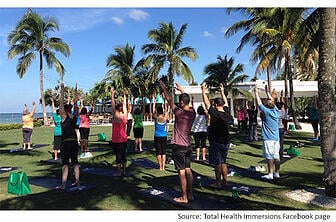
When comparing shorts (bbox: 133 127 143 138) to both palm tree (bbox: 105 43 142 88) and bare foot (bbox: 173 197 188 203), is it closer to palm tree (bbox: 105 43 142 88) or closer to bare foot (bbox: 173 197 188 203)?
bare foot (bbox: 173 197 188 203)

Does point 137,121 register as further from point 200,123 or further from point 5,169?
point 5,169

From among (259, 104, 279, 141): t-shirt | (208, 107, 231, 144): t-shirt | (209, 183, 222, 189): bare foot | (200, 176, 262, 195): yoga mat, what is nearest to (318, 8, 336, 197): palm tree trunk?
(259, 104, 279, 141): t-shirt

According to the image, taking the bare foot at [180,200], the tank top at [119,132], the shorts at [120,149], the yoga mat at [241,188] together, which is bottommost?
the yoga mat at [241,188]

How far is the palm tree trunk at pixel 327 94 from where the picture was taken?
4.67m

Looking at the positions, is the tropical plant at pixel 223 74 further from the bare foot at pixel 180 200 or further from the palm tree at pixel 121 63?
the bare foot at pixel 180 200

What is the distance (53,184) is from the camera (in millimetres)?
5570

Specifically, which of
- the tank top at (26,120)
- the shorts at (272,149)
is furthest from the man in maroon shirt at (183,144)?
the tank top at (26,120)

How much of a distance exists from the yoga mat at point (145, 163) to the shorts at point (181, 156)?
9.31 feet

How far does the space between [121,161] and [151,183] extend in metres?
1.02

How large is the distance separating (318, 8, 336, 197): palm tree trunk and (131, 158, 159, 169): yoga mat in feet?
13.1

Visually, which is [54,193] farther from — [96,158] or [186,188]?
[96,158]

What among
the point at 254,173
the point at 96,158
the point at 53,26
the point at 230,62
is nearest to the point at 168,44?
the point at 230,62

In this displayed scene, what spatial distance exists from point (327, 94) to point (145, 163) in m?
4.88

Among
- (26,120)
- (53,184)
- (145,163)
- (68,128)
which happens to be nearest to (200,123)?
(145,163)
